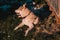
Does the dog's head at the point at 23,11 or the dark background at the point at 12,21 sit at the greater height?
the dog's head at the point at 23,11

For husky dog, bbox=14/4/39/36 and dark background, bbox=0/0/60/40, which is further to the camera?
husky dog, bbox=14/4/39/36

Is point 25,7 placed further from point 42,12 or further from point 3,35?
point 3,35

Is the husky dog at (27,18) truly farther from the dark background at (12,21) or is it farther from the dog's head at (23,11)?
the dark background at (12,21)

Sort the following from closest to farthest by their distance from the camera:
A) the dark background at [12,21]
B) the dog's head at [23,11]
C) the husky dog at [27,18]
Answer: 1. the dark background at [12,21]
2. the husky dog at [27,18]
3. the dog's head at [23,11]

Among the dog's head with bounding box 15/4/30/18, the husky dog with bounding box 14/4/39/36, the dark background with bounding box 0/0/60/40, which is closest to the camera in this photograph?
the dark background with bounding box 0/0/60/40

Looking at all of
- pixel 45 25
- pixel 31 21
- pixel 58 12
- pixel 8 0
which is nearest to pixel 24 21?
pixel 31 21

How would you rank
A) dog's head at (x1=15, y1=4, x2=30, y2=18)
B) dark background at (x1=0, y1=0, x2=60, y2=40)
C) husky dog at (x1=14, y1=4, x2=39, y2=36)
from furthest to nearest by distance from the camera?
dog's head at (x1=15, y1=4, x2=30, y2=18) < husky dog at (x1=14, y1=4, x2=39, y2=36) < dark background at (x1=0, y1=0, x2=60, y2=40)

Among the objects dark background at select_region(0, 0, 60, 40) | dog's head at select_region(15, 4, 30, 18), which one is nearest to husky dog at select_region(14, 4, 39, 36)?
dog's head at select_region(15, 4, 30, 18)

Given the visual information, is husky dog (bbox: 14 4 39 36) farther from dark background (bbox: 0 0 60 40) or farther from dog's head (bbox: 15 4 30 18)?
dark background (bbox: 0 0 60 40)

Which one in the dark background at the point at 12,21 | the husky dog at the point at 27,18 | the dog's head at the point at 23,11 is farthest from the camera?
the dog's head at the point at 23,11

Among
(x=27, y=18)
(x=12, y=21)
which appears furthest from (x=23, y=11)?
(x=12, y=21)

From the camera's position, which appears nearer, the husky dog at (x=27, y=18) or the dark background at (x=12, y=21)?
the dark background at (x=12, y=21)

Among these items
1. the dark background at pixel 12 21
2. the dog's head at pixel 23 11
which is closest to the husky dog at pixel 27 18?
the dog's head at pixel 23 11

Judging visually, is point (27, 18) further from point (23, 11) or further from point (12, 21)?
point (12, 21)
